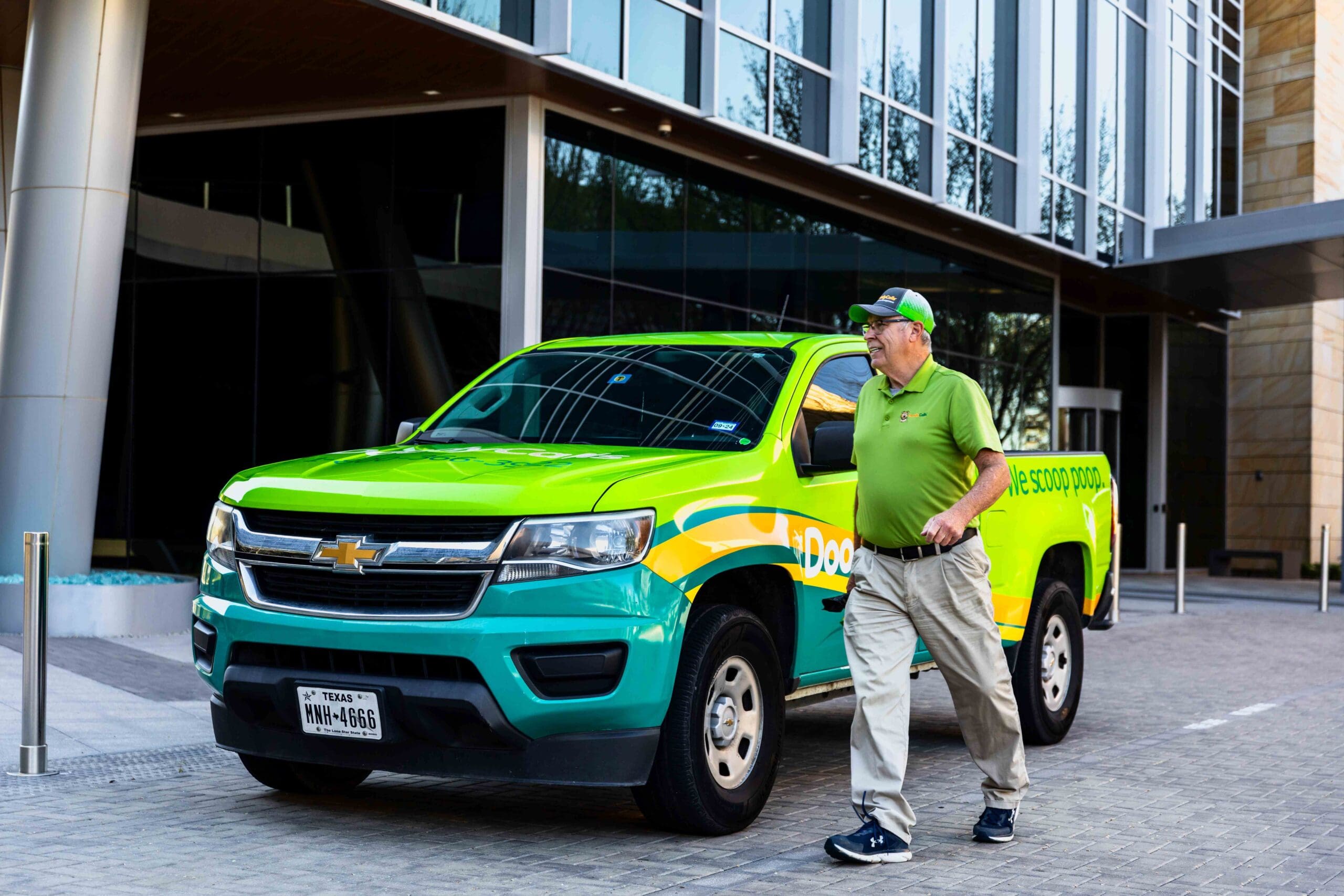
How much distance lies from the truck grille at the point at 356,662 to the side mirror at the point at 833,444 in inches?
67.4

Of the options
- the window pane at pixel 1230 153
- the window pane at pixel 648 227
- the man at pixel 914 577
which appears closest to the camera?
the man at pixel 914 577

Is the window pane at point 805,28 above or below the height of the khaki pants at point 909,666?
above

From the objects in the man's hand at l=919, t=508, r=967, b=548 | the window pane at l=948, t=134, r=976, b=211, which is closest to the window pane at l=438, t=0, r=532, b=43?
the window pane at l=948, t=134, r=976, b=211

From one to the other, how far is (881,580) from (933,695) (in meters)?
5.40

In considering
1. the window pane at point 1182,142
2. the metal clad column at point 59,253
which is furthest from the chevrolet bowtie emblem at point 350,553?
the window pane at point 1182,142

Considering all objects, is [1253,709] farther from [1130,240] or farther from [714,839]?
[1130,240]

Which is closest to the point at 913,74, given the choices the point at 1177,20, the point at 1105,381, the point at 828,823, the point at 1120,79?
the point at 1120,79

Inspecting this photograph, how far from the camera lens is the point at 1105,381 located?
32.8 metres

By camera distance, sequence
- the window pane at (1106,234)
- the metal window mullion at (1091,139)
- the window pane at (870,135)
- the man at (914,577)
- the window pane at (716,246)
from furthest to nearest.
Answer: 1. the window pane at (1106,234)
2. the metal window mullion at (1091,139)
3. the window pane at (870,135)
4. the window pane at (716,246)
5. the man at (914,577)

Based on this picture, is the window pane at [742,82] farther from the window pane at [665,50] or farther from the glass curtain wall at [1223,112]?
the glass curtain wall at [1223,112]

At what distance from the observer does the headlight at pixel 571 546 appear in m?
5.52

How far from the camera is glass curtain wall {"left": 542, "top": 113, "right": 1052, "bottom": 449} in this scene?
665 inches

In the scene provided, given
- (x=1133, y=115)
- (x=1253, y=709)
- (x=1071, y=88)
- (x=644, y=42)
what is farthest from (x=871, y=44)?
(x=1253, y=709)

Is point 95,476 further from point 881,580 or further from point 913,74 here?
point 913,74
